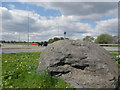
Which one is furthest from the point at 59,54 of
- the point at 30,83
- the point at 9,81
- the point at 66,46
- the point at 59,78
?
the point at 9,81

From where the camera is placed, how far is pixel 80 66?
4.07m

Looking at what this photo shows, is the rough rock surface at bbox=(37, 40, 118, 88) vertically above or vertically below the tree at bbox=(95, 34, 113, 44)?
below

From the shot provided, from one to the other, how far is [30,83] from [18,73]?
1.06 meters

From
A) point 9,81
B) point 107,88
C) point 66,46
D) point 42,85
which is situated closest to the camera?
point 107,88

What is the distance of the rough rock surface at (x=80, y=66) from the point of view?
141 inches

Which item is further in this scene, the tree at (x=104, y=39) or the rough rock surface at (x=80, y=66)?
the tree at (x=104, y=39)

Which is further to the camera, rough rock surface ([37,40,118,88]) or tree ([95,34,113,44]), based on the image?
tree ([95,34,113,44])

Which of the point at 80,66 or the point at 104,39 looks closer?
the point at 80,66

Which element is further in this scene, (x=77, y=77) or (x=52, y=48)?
(x=52, y=48)

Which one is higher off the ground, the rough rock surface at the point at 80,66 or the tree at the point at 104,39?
the tree at the point at 104,39

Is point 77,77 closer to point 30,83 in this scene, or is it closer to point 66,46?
point 66,46

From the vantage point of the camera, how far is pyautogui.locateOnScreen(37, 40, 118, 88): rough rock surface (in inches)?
141

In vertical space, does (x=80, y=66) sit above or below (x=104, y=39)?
below

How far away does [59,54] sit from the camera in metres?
4.24
